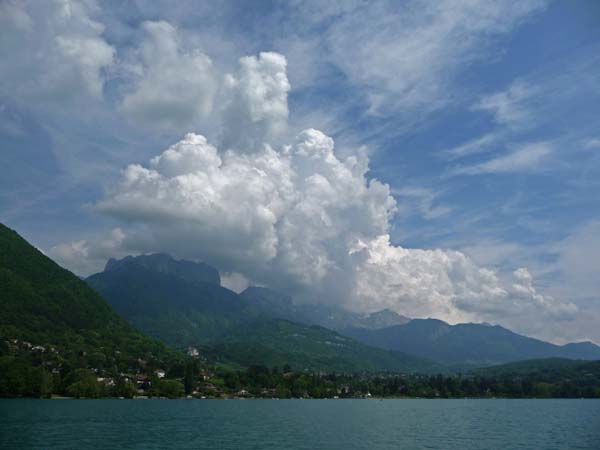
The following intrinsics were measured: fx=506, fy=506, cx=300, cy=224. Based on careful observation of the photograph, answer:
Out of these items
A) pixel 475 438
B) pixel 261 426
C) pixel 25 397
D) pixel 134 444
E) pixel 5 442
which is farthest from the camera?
pixel 25 397

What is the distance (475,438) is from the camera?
318 ft

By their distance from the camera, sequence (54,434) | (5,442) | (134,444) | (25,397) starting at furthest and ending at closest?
(25,397)
(54,434)
(134,444)
(5,442)

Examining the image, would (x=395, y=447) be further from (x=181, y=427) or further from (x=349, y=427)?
(x=181, y=427)

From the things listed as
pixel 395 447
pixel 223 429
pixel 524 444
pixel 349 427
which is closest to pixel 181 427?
pixel 223 429

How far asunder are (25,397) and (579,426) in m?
182

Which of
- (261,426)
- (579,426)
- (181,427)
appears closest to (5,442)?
(181,427)

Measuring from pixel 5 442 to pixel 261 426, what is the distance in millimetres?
55237

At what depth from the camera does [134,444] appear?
74.8m

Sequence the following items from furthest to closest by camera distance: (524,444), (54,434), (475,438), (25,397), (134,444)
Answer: (25,397)
(475,438)
(524,444)
(54,434)
(134,444)

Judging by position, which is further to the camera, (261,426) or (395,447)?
(261,426)

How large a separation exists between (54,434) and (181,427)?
2836 centimetres

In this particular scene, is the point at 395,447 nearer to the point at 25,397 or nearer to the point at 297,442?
the point at 297,442

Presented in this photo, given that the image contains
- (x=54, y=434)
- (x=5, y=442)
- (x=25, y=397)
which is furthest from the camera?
(x=25, y=397)

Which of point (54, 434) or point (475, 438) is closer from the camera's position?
point (54, 434)
